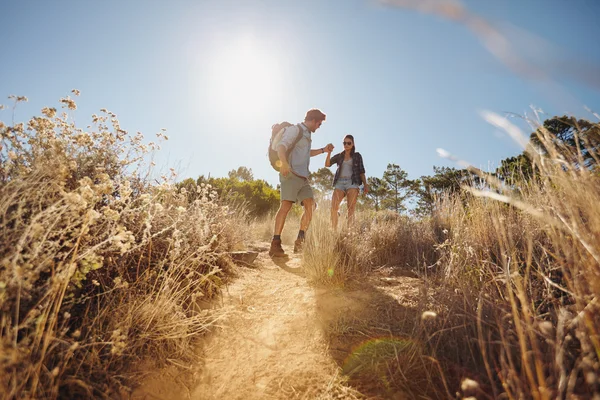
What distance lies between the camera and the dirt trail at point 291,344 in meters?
1.36

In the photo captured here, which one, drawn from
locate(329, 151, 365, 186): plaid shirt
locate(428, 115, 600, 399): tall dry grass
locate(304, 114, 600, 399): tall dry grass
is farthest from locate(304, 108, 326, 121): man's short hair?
locate(428, 115, 600, 399): tall dry grass

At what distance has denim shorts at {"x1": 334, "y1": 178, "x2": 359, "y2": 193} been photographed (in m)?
5.25

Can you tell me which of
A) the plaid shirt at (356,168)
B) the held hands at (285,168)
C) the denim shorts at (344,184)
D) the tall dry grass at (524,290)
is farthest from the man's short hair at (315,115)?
the tall dry grass at (524,290)

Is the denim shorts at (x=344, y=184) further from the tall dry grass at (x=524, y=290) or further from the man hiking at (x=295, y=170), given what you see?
the tall dry grass at (x=524, y=290)

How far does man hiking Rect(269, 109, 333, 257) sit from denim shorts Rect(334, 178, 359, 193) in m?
1.20

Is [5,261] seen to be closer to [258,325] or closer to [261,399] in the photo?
[261,399]

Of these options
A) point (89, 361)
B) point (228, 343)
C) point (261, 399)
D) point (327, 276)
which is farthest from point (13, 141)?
point (327, 276)

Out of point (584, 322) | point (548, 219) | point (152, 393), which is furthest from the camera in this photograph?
point (152, 393)

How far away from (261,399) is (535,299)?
1532mm

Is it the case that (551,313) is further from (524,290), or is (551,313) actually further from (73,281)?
(73,281)

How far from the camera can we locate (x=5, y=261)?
34.6 inches

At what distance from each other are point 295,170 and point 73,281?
3.25 m

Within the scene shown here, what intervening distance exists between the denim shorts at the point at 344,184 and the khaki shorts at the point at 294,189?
1.26 metres

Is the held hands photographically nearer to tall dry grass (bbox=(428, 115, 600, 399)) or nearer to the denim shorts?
the denim shorts
